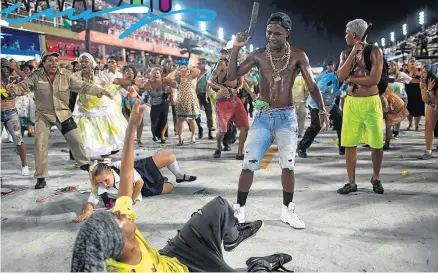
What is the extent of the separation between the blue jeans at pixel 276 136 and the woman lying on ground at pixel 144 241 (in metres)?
0.75

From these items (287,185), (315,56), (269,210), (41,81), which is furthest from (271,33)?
(315,56)

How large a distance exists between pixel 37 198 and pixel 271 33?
3.84m

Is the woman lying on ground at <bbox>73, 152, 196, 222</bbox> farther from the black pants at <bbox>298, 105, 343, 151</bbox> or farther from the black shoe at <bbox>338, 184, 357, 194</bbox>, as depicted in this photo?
the black pants at <bbox>298, 105, 343, 151</bbox>

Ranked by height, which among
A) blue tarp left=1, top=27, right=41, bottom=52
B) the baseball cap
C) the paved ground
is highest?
blue tarp left=1, top=27, right=41, bottom=52

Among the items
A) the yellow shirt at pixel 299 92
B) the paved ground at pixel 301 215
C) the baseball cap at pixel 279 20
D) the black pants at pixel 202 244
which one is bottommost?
→ the paved ground at pixel 301 215

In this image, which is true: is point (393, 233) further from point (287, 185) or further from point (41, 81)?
point (41, 81)

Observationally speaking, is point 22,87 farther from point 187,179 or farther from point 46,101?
point 187,179

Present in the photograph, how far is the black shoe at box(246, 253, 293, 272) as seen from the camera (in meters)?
2.65

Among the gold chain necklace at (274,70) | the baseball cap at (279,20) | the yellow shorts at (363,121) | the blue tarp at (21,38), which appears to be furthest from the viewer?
the blue tarp at (21,38)

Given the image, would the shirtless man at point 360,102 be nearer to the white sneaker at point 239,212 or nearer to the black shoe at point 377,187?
the black shoe at point 377,187

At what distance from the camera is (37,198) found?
5.11 m

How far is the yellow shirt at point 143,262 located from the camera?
164 centimetres

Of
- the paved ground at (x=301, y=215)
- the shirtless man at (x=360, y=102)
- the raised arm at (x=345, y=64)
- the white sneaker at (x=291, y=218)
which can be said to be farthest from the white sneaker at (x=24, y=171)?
the raised arm at (x=345, y=64)

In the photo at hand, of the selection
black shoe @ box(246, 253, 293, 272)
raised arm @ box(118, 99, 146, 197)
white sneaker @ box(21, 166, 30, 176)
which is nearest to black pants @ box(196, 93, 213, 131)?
white sneaker @ box(21, 166, 30, 176)
